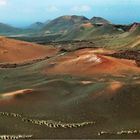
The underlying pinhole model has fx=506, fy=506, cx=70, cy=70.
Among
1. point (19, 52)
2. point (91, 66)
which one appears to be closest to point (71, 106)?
point (91, 66)

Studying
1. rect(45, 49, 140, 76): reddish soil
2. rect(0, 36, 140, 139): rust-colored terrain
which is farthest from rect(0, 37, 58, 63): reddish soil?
rect(0, 36, 140, 139): rust-colored terrain

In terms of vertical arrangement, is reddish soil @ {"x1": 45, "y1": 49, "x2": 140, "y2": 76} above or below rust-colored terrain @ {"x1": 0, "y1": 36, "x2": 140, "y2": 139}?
above

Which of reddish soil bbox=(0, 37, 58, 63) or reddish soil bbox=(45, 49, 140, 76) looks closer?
reddish soil bbox=(45, 49, 140, 76)

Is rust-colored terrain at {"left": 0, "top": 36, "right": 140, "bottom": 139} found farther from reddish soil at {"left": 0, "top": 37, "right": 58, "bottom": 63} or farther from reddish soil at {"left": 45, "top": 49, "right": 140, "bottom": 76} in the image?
reddish soil at {"left": 0, "top": 37, "right": 58, "bottom": 63}

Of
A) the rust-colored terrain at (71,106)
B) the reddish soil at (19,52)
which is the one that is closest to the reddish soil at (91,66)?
the rust-colored terrain at (71,106)

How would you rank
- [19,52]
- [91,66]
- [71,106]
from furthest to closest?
[19,52]
[91,66]
[71,106]

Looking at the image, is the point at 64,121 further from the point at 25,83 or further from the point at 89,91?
the point at 25,83

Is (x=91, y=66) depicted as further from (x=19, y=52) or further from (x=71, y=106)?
(x=19, y=52)

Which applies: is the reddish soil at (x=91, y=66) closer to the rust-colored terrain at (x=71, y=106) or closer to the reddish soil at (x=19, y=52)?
the rust-colored terrain at (x=71, y=106)
